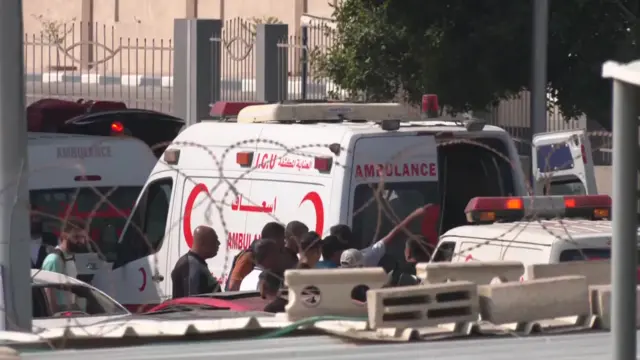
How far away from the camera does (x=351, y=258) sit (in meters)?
8.53

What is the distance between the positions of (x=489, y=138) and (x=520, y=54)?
18.3 feet

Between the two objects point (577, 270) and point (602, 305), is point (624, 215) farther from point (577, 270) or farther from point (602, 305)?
point (577, 270)

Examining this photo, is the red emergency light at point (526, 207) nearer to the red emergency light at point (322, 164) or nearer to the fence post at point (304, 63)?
the red emergency light at point (322, 164)

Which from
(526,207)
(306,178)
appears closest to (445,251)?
(526,207)

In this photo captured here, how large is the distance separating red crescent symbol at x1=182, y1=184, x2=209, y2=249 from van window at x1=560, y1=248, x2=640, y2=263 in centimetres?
361

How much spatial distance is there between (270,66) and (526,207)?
1085 centimetres


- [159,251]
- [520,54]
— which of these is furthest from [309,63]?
[159,251]

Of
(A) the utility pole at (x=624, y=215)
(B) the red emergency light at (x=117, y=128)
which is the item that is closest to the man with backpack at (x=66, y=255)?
(B) the red emergency light at (x=117, y=128)

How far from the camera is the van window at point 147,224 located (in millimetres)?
11211

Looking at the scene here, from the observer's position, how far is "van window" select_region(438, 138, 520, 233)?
1030cm

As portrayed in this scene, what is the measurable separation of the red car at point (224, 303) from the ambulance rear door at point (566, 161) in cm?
315

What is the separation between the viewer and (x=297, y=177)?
9.56 metres

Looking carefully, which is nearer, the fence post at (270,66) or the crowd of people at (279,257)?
the crowd of people at (279,257)

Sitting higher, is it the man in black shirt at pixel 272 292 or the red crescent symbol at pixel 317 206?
the red crescent symbol at pixel 317 206
